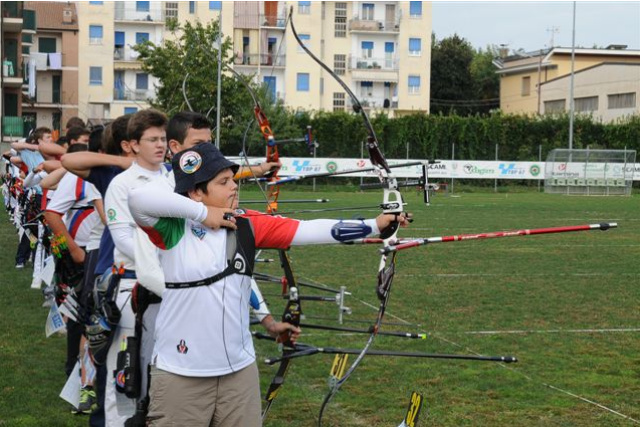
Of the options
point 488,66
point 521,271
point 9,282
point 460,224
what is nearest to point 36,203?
point 9,282

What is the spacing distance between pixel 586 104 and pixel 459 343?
2594 inches

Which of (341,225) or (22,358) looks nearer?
(341,225)

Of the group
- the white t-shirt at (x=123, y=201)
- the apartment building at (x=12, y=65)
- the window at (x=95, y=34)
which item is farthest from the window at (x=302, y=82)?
the white t-shirt at (x=123, y=201)

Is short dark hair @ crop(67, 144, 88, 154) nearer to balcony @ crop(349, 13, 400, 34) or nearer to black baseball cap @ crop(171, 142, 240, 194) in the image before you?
black baseball cap @ crop(171, 142, 240, 194)

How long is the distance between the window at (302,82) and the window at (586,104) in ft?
62.1

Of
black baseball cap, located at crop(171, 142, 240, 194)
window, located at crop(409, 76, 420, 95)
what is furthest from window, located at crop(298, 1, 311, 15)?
black baseball cap, located at crop(171, 142, 240, 194)

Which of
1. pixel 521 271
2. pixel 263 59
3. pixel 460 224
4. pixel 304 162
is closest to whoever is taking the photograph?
pixel 521 271

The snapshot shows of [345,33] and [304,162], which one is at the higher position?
[345,33]

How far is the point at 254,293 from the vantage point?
470cm

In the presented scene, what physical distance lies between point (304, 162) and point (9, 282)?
33147mm

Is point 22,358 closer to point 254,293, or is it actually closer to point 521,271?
point 254,293

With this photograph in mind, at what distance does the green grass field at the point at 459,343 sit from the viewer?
675cm

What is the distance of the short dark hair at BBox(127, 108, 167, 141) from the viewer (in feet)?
17.6

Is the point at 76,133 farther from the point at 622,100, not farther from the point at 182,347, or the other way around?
the point at 622,100
